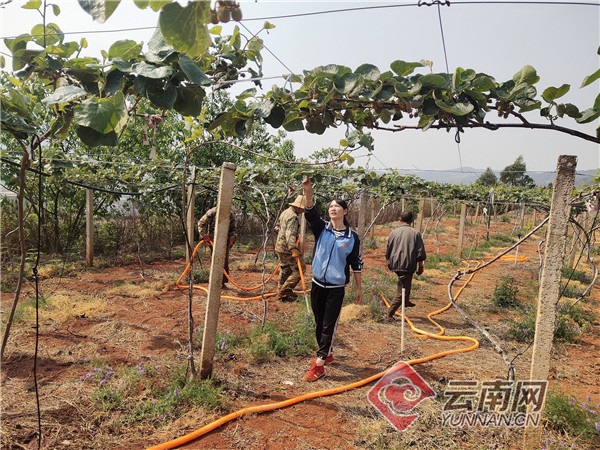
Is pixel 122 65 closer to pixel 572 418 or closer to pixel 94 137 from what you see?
pixel 94 137

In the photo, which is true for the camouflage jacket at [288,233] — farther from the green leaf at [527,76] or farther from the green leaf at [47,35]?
the green leaf at [47,35]

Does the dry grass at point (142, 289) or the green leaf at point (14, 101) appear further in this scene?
the dry grass at point (142, 289)

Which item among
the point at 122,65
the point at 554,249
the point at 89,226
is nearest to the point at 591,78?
the point at 554,249

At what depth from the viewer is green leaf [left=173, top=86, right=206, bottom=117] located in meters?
1.59

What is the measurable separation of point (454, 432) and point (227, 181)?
272cm

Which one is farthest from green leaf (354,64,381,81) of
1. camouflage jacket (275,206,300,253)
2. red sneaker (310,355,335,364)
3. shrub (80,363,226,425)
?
camouflage jacket (275,206,300,253)

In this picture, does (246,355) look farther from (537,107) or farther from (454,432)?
(537,107)

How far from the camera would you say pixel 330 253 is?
140 inches

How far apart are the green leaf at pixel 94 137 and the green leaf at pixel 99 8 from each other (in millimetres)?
613

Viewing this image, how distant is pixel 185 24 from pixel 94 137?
2.67ft

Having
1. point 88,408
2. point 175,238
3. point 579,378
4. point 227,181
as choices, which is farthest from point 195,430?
point 175,238

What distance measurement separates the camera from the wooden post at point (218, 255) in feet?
10.1

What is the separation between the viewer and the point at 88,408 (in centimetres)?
281

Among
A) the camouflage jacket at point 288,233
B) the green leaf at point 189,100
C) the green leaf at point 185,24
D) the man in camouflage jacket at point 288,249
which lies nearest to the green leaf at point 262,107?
the green leaf at point 189,100
